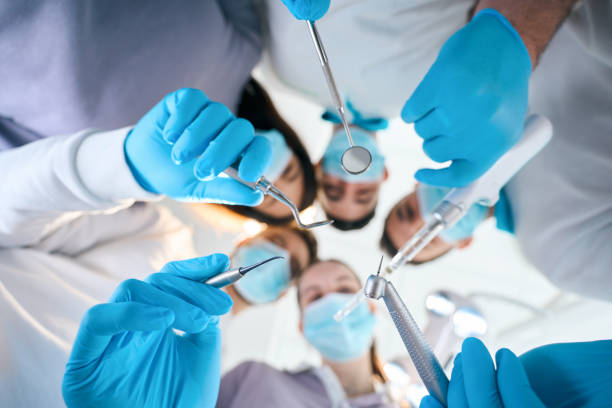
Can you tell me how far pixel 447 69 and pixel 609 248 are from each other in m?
0.54

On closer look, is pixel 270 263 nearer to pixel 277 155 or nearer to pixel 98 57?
pixel 277 155

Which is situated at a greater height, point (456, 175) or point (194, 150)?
point (194, 150)

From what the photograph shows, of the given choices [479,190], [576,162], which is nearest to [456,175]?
[479,190]

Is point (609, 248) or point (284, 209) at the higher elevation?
point (609, 248)

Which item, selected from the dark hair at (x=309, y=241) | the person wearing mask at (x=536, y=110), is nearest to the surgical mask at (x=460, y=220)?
the person wearing mask at (x=536, y=110)

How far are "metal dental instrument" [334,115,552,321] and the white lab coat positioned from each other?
0.57 metres

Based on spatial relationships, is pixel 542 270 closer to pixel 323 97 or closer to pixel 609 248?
pixel 609 248

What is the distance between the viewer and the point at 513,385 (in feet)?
1.79

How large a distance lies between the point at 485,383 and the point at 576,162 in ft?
1.93

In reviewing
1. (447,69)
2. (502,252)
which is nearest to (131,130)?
(447,69)

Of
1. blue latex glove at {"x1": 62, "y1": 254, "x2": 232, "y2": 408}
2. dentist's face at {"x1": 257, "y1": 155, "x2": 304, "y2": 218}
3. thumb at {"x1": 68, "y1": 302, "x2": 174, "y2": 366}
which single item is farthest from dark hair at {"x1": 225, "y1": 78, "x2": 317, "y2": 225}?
thumb at {"x1": 68, "y1": 302, "x2": 174, "y2": 366}

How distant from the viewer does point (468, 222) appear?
3.59ft

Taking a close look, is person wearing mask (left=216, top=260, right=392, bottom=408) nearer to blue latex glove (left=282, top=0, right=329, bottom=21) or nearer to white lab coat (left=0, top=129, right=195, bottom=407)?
white lab coat (left=0, top=129, right=195, bottom=407)

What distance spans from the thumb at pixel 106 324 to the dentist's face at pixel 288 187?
693mm
